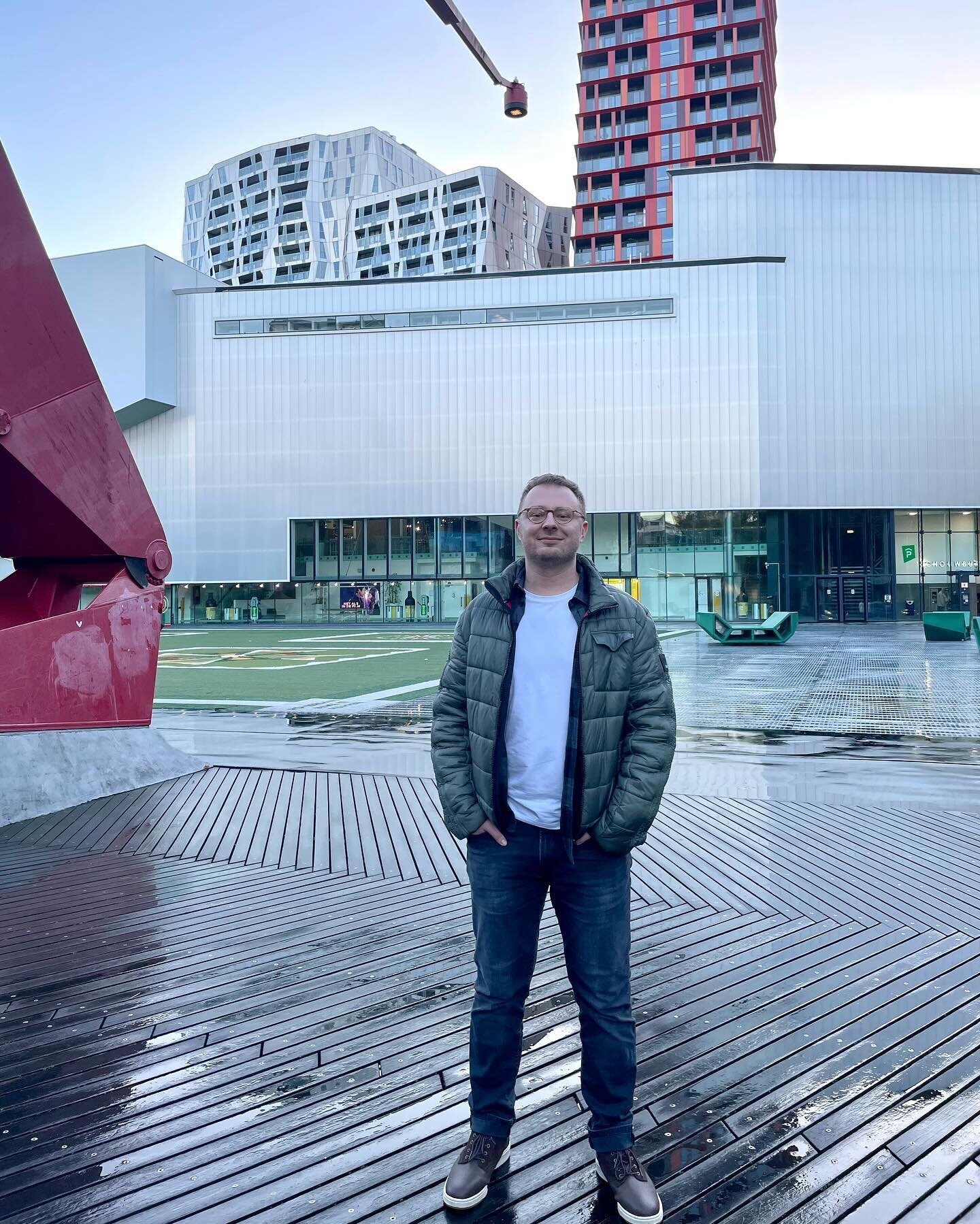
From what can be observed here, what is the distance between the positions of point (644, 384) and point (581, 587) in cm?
4802

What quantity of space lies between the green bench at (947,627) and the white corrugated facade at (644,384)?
18639mm

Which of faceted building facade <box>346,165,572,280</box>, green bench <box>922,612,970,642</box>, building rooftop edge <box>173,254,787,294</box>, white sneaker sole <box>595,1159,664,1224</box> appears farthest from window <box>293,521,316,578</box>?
white sneaker sole <box>595,1159,664,1224</box>

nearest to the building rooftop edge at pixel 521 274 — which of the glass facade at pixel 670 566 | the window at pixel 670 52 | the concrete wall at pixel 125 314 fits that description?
the concrete wall at pixel 125 314

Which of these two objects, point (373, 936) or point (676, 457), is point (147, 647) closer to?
point (373, 936)

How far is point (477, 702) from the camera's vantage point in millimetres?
2854

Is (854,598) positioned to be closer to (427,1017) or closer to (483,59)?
(483,59)

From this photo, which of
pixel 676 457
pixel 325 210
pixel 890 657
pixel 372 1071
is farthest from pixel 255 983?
pixel 325 210

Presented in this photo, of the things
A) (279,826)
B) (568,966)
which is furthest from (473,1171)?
(279,826)

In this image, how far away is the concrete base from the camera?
25.2 feet

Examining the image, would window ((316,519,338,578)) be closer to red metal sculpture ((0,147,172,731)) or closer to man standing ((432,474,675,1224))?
red metal sculpture ((0,147,172,731))

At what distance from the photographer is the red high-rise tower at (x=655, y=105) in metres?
75.4

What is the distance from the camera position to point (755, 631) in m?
29.5

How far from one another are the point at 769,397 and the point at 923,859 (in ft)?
147

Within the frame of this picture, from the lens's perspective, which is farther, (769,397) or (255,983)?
(769,397)
